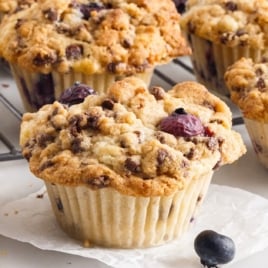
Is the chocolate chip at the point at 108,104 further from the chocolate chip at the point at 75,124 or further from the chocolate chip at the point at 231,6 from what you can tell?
the chocolate chip at the point at 231,6

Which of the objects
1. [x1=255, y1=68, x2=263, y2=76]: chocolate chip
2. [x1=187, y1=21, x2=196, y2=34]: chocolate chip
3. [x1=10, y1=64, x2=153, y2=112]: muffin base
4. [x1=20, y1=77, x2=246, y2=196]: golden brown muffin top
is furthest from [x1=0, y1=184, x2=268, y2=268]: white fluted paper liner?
[x1=187, y1=21, x2=196, y2=34]: chocolate chip

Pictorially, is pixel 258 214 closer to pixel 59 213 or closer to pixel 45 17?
pixel 59 213

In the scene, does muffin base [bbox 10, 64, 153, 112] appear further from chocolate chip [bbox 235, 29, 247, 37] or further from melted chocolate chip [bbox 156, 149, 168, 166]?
melted chocolate chip [bbox 156, 149, 168, 166]

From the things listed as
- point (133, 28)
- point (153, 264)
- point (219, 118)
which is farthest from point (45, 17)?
point (153, 264)

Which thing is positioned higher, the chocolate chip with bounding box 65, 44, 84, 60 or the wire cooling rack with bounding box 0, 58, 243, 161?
the chocolate chip with bounding box 65, 44, 84, 60

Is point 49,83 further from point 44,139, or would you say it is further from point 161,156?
point 161,156

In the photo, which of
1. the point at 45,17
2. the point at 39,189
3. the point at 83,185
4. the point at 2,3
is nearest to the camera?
the point at 83,185

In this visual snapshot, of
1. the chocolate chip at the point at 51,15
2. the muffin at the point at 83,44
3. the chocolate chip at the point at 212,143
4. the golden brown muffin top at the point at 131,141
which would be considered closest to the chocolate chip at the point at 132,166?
the golden brown muffin top at the point at 131,141
